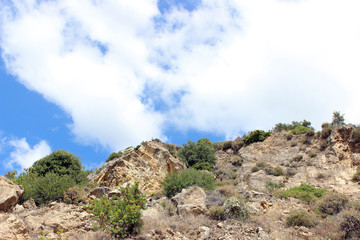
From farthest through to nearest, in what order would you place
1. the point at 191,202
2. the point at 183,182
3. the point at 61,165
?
the point at 61,165 < the point at 183,182 < the point at 191,202

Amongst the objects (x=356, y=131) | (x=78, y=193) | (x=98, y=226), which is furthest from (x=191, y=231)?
(x=356, y=131)

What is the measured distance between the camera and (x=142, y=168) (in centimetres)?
1897

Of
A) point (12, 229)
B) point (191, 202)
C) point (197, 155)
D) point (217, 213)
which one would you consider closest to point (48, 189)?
point (12, 229)

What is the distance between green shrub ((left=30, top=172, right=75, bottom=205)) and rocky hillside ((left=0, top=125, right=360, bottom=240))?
1081 mm

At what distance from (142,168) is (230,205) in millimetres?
9067

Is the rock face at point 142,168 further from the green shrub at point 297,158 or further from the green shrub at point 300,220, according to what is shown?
the green shrub at point 297,158

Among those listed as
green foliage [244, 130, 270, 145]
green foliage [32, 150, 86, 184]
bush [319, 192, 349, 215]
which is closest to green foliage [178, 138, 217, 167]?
green foliage [244, 130, 270, 145]

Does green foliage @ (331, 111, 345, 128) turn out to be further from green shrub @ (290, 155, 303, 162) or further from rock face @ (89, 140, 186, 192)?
rock face @ (89, 140, 186, 192)

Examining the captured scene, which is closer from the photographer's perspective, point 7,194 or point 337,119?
point 7,194

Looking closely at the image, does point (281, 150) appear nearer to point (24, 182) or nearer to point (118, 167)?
point (118, 167)

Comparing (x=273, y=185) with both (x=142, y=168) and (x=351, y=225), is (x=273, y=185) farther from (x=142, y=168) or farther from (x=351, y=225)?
(x=351, y=225)

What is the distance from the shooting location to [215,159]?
32469 mm

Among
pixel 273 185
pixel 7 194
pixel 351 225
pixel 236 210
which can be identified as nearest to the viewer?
pixel 351 225

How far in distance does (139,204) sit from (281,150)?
22955mm
